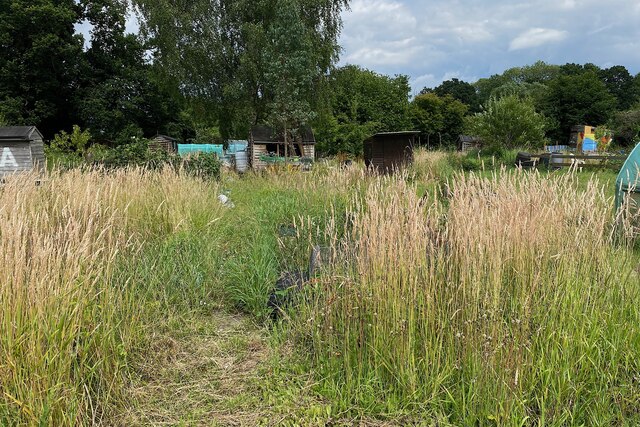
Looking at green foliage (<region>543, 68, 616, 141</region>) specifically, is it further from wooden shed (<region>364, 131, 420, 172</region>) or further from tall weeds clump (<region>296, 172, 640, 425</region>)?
tall weeds clump (<region>296, 172, 640, 425</region>)

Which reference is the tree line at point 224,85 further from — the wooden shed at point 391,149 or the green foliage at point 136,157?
the wooden shed at point 391,149

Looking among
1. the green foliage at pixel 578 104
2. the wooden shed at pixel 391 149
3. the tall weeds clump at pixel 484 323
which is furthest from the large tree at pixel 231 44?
the green foliage at pixel 578 104

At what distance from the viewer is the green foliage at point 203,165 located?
34.4ft

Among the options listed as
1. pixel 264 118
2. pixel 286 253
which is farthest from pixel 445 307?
pixel 264 118

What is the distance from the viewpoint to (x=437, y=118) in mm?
47188

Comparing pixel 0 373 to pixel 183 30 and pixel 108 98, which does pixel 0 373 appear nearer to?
pixel 183 30

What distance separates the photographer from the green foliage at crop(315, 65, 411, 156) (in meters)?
34.5

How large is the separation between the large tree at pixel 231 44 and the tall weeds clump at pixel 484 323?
16.9 m

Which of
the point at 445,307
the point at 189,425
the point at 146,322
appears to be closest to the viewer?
the point at 189,425

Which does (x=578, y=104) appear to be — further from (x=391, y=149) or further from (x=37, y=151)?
(x=37, y=151)

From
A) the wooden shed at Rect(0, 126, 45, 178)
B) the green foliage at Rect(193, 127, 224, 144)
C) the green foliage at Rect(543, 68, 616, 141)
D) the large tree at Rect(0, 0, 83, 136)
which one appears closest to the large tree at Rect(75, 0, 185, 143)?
A: the large tree at Rect(0, 0, 83, 136)

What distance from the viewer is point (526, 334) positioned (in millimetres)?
2203

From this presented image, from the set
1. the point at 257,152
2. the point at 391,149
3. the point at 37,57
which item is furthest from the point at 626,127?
the point at 37,57

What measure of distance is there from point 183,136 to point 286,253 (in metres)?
37.5
